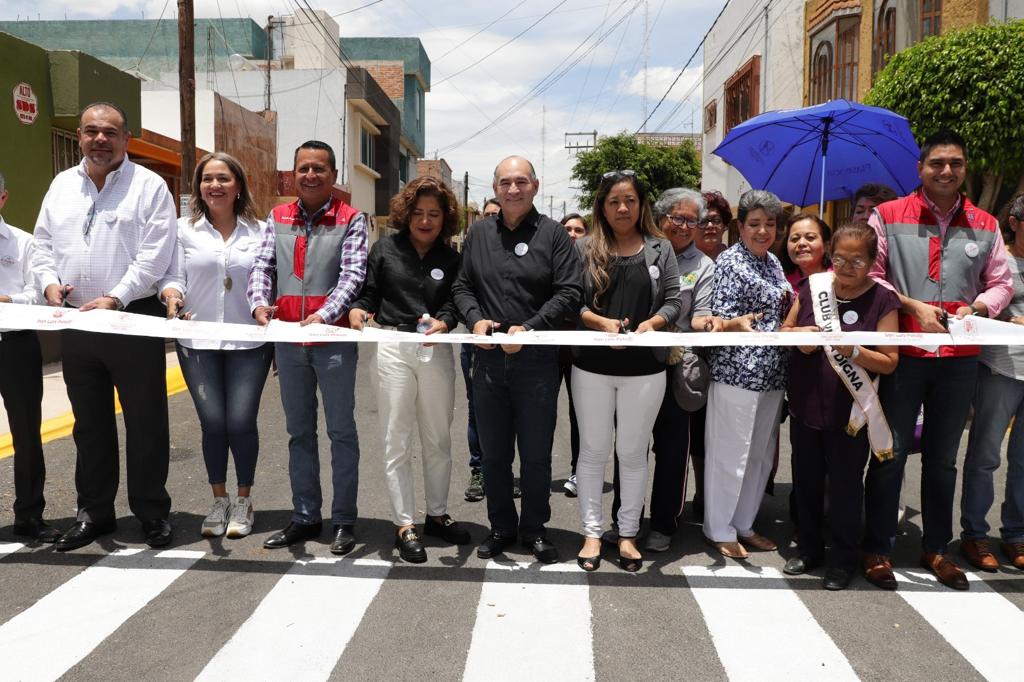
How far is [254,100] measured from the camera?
3522cm

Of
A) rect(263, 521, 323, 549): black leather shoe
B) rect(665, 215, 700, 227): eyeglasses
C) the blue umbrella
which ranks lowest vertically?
Answer: rect(263, 521, 323, 549): black leather shoe

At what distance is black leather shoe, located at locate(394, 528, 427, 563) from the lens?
4.60 meters

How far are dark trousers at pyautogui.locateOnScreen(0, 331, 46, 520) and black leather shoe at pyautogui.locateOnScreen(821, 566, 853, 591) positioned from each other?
14.7 feet

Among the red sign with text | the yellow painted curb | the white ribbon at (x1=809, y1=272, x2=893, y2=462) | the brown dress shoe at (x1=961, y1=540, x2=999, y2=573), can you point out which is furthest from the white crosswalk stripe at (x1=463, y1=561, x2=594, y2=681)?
the red sign with text

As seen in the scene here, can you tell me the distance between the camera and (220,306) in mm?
4922

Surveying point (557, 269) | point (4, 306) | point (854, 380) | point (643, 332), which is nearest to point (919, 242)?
point (854, 380)

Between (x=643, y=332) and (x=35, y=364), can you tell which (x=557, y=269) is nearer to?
(x=643, y=332)

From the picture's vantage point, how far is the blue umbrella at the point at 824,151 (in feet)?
21.8

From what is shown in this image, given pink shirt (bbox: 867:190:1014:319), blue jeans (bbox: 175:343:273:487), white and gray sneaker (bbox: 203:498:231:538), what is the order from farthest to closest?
1. white and gray sneaker (bbox: 203:498:231:538)
2. blue jeans (bbox: 175:343:273:487)
3. pink shirt (bbox: 867:190:1014:319)

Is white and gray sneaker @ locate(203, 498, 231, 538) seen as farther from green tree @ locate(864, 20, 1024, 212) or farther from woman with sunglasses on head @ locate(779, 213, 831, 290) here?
green tree @ locate(864, 20, 1024, 212)

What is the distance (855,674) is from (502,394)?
2196 mm

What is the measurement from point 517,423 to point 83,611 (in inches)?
92.1

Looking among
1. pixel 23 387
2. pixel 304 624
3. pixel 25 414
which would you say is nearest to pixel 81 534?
pixel 25 414

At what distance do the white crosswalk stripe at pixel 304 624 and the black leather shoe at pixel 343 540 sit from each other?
0.08m
